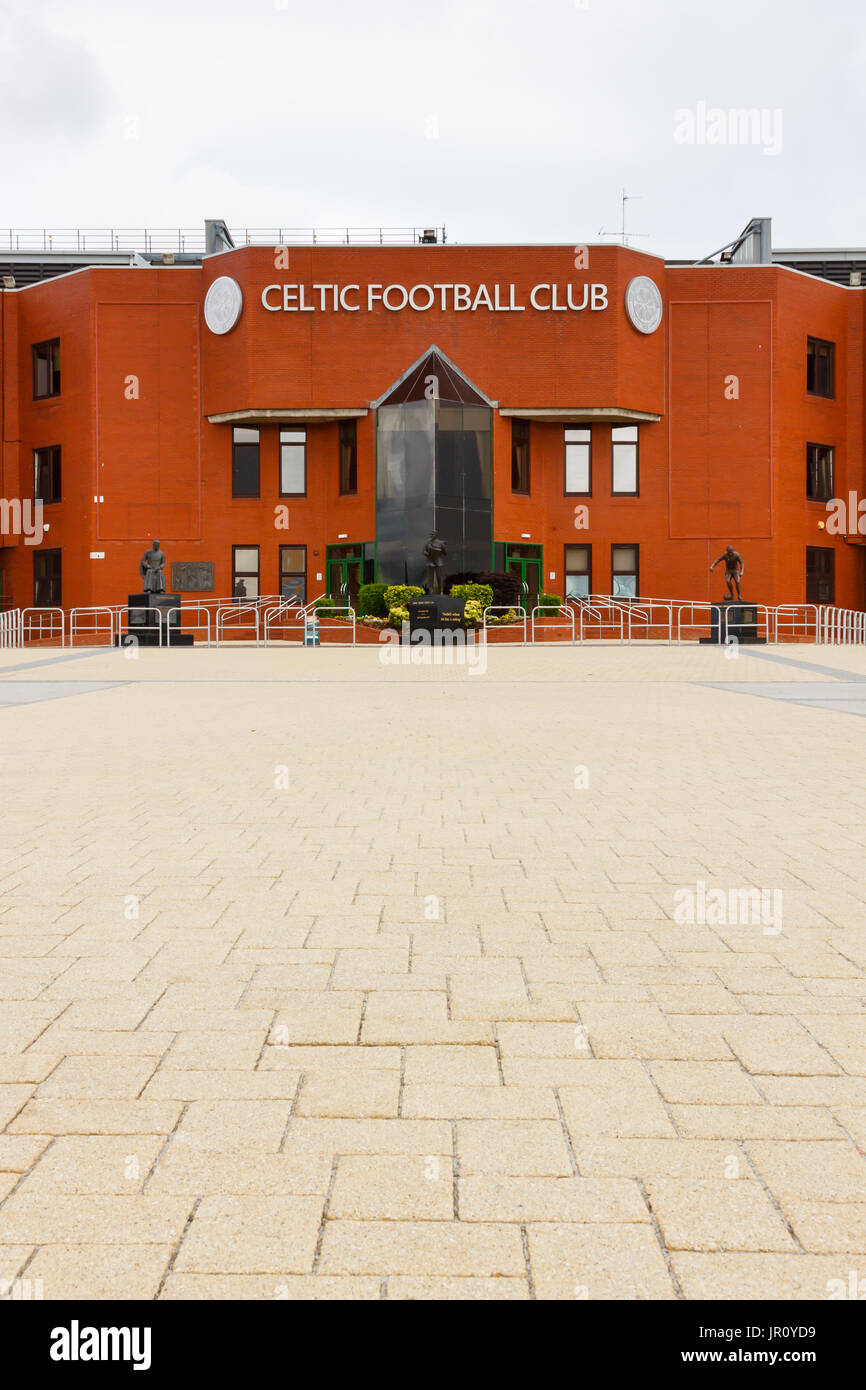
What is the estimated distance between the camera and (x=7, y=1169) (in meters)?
2.64

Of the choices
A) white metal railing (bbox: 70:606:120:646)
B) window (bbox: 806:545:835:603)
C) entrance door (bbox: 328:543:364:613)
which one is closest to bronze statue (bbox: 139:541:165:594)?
white metal railing (bbox: 70:606:120:646)

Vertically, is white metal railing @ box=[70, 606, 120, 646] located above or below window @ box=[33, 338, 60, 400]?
below

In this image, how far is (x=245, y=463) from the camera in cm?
4272

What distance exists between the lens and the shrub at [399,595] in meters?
35.6

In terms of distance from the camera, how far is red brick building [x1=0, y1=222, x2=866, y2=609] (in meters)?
40.2

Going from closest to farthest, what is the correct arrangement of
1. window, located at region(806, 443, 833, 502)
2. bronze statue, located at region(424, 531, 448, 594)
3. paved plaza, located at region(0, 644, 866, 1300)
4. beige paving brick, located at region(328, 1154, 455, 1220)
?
paved plaza, located at region(0, 644, 866, 1300) < beige paving brick, located at region(328, 1154, 455, 1220) < bronze statue, located at region(424, 531, 448, 594) < window, located at region(806, 443, 833, 502)

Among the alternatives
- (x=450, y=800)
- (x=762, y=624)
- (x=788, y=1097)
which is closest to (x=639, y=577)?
(x=762, y=624)

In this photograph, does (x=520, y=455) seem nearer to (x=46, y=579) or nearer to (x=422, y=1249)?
(x=46, y=579)

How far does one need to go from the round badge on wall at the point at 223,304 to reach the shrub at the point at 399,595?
38.9 feet

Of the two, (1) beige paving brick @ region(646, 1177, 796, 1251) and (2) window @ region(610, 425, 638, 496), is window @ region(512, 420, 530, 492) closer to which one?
(2) window @ region(610, 425, 638, 496)

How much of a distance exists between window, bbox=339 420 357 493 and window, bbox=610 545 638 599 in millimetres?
9559

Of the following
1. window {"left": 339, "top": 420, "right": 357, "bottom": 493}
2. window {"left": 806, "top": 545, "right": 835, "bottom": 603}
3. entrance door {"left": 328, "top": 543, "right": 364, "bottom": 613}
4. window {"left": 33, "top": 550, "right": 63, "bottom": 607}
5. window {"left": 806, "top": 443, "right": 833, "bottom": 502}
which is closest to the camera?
entrance door {"left": 328, "top": 543, "right": 364, "bottom": 613}

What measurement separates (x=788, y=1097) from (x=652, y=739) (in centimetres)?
791
